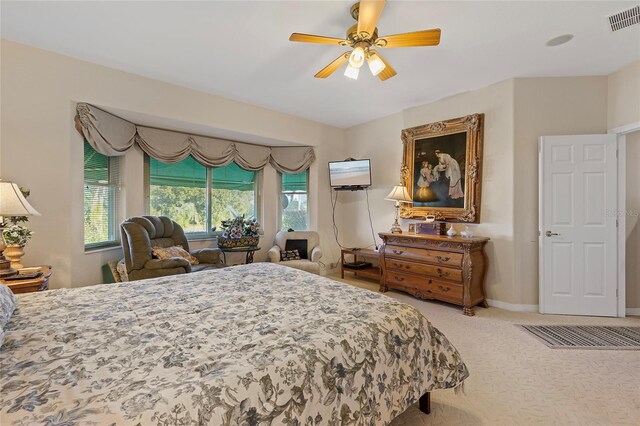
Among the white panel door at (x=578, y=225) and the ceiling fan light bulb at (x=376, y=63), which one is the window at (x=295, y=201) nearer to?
the ceiling fan light bulb at (x=376, y=63)

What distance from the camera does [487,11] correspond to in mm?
2230

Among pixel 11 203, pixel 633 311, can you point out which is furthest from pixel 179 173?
pixel 633 311

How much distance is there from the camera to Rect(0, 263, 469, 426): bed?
0.84 metres

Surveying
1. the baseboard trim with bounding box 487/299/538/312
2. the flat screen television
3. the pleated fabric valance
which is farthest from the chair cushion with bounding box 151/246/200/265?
the baseboard trim with bounding box 487/299/538/312

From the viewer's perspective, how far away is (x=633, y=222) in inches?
129

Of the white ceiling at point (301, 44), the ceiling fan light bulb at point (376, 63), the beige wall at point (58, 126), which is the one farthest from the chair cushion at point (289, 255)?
the ceiling fan light bulb at point (376, 63)

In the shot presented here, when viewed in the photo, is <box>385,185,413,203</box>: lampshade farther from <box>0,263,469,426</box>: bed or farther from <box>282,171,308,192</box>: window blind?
<box>0,263,469,426</box>: bed

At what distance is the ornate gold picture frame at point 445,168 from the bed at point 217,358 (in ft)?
8.54

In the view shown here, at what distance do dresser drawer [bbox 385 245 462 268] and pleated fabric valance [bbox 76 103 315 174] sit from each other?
2105 mm

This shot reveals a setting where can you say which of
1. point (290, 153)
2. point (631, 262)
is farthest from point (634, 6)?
point (290, 153)

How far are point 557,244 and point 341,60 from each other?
3.15 metres

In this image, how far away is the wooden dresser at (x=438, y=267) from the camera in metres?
3.36

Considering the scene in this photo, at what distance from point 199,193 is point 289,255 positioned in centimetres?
169

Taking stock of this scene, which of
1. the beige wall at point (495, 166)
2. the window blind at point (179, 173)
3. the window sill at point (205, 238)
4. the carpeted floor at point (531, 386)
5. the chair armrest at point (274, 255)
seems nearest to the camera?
the carpeted floor at point (531, 386)
